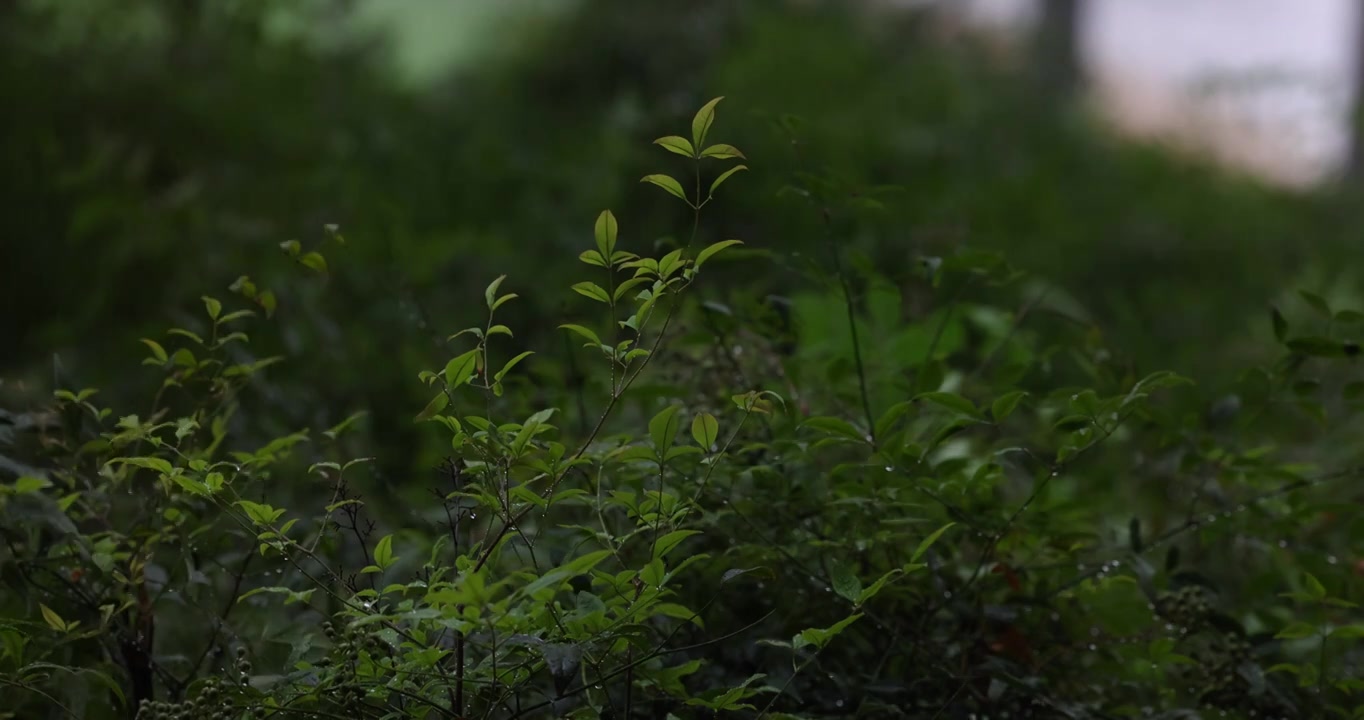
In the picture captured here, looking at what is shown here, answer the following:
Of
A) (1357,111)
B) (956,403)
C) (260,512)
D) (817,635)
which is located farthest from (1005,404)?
(1357,111)

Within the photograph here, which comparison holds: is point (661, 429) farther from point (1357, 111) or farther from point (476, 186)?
point (1357, 111)

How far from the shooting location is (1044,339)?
11.0 ft

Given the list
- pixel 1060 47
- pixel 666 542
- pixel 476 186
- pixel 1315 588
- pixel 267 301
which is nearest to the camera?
pixel 666 542

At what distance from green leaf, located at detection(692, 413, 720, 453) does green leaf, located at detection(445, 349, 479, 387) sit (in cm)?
22

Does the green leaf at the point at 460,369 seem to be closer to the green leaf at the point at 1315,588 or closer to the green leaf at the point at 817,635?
the green leaf at the point at 817,635

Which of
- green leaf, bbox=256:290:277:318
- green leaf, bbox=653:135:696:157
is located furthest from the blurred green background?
green leaf, bbox=653:135:696:157

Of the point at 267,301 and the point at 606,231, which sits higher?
the point at 267,301

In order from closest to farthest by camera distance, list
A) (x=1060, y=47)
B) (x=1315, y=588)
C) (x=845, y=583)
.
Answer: (x=845, y=583) < (x=1315, y=588) < (x=1060, y=47)

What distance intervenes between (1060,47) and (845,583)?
21.3 feet

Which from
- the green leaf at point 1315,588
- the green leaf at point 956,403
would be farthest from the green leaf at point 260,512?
the green leaf at point 1315,588

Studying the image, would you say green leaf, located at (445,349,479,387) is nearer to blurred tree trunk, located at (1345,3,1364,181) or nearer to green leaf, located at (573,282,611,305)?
green leaf, located at (573,282,611,305)

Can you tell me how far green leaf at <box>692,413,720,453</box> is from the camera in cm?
114

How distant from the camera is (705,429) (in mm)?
1152

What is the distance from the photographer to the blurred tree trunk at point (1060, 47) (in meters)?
6.83
